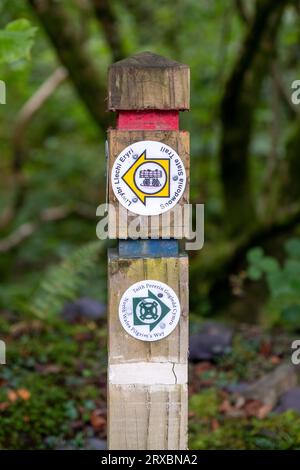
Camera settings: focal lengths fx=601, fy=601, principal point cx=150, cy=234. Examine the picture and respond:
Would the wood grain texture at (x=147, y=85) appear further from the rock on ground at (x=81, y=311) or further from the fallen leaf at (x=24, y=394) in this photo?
the rock on ground at (x=81, y=311)

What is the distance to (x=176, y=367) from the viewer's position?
2184mm

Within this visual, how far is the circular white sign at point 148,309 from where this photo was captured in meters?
2.14

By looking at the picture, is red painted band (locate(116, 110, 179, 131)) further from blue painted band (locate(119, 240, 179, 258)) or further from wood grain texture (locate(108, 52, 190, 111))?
blue painted band (locate(119, 240, 179, 258))

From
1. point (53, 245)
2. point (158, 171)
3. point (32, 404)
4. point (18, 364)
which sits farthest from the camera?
point (53, 245)

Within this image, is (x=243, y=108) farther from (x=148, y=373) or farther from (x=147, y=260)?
(x=148, y=373)

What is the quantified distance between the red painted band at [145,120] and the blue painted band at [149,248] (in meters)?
0.41

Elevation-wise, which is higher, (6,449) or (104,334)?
(104,334)

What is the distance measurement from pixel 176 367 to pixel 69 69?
157 inches

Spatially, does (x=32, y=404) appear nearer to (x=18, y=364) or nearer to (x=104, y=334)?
(x=18, y=364)

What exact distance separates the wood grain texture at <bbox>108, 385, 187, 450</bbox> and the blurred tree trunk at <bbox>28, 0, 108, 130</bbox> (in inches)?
152

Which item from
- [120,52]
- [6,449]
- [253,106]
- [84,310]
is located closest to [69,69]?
[120,52]

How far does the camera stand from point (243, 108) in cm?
561

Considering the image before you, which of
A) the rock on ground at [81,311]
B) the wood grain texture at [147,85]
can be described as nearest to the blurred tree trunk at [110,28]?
the rock on ground at [81,311]

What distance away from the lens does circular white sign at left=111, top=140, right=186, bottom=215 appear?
210 centimetres
